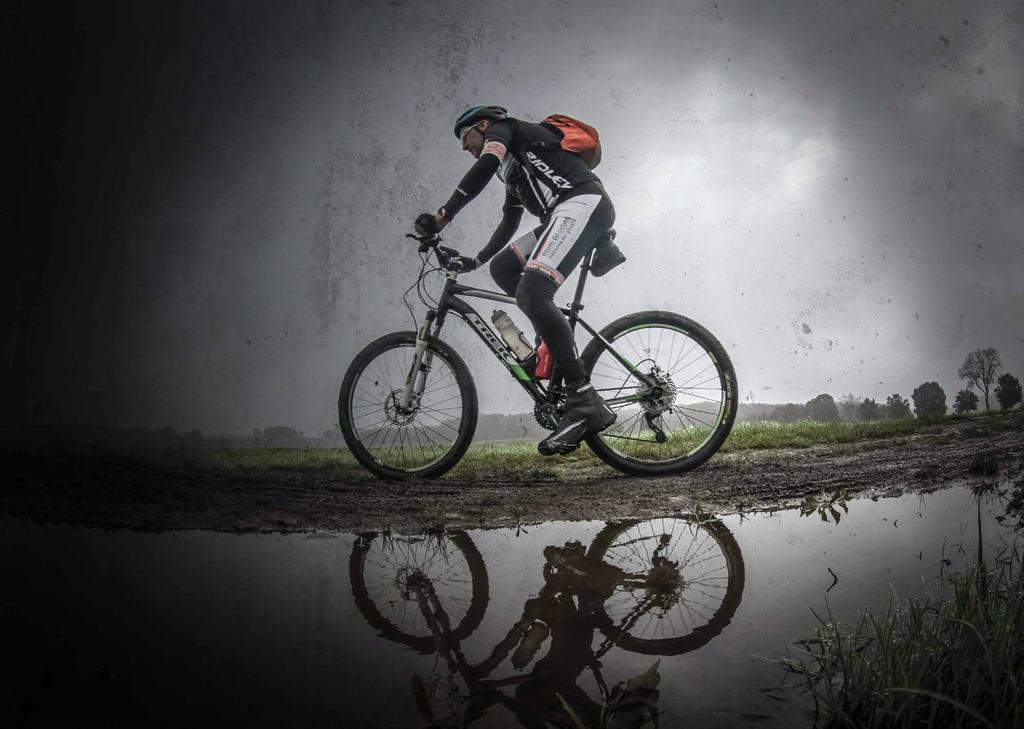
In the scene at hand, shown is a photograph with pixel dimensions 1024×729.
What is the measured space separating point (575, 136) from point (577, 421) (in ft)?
4.82

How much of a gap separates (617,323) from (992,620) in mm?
2155

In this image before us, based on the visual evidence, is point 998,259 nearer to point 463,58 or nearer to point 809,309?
point 809,309

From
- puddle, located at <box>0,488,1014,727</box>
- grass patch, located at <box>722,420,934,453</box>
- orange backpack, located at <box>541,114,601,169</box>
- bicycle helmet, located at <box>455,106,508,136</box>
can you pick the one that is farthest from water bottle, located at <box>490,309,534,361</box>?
grass patch, located at <box>722,420,934,453</box>

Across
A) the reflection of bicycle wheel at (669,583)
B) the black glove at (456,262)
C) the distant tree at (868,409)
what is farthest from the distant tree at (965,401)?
the black glove at (456,262)

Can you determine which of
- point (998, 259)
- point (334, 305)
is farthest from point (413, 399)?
point (998, 259)

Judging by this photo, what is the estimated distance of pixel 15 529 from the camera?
1.83m

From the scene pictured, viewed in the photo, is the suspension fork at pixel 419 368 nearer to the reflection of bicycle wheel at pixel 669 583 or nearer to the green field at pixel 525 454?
the green field at pixel 525 454

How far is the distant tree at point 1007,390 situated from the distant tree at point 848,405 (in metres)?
1.32

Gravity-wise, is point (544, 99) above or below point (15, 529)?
above

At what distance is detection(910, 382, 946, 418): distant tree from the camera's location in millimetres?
5047

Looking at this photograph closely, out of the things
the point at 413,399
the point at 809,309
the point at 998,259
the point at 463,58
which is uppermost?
the point at 463,58

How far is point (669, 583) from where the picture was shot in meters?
1.28

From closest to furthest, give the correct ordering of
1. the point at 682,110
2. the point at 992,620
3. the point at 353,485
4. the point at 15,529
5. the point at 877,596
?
the point at 992,620 < the point at 877,596 < the point at 15,529 < the point at 353,485 < the point at 682,110

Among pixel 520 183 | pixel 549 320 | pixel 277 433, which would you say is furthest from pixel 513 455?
pixel 277 433
